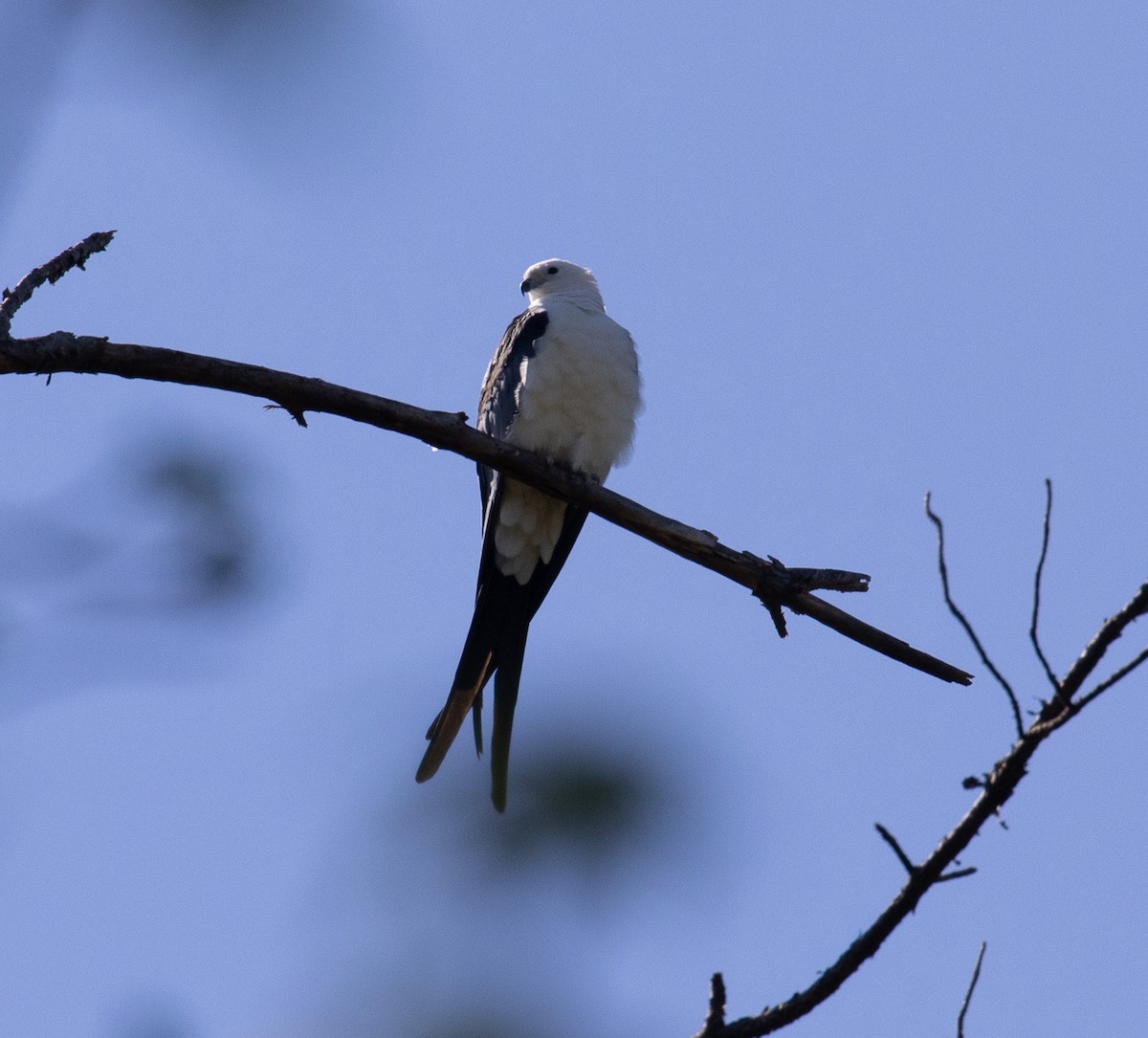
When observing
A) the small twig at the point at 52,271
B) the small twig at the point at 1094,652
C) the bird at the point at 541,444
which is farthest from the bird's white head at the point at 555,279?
the small twig at the point at 1094,652

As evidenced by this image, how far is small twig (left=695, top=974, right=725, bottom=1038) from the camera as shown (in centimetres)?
200

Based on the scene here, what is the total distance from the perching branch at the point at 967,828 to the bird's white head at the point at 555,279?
13.9ft

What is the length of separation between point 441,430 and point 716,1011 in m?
1.77

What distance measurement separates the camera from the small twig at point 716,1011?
200 centimetres

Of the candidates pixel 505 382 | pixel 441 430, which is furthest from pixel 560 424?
pixel 441 430

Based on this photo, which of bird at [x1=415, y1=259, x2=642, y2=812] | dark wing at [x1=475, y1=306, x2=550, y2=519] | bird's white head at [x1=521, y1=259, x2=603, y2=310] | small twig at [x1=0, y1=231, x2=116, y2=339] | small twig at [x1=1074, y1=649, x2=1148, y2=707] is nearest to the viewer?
small twig at [x1=1074, y1=649, x2=1148, y2=707]

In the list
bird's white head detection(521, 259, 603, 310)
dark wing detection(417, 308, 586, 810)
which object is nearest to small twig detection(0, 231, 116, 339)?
dark wing detection(417, 308, 586, 810)

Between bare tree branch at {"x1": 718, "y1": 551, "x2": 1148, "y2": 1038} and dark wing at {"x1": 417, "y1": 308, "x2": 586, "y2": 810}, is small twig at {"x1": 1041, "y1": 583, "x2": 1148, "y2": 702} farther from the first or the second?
dark wing at {"x1": 417, "y1": 308, "x2": 586, "y2": 810}

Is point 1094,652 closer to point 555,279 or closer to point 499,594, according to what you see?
point 499,594

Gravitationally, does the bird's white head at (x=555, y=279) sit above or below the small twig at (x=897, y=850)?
above

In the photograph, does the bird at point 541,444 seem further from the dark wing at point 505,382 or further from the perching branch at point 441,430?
the perching branch at point 441,430

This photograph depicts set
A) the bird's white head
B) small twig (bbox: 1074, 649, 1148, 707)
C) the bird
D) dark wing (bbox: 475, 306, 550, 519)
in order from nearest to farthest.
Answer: small twig (bbox: 1074, 649, 1148, 707) < the bird < dark wing (bbox: 475, 306, 550, 519) < the bird's white head

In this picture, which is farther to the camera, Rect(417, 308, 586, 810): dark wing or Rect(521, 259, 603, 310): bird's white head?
Rect(521, 259, 603, 310): bird's white head

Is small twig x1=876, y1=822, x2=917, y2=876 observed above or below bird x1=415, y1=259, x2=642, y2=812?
Result: below
